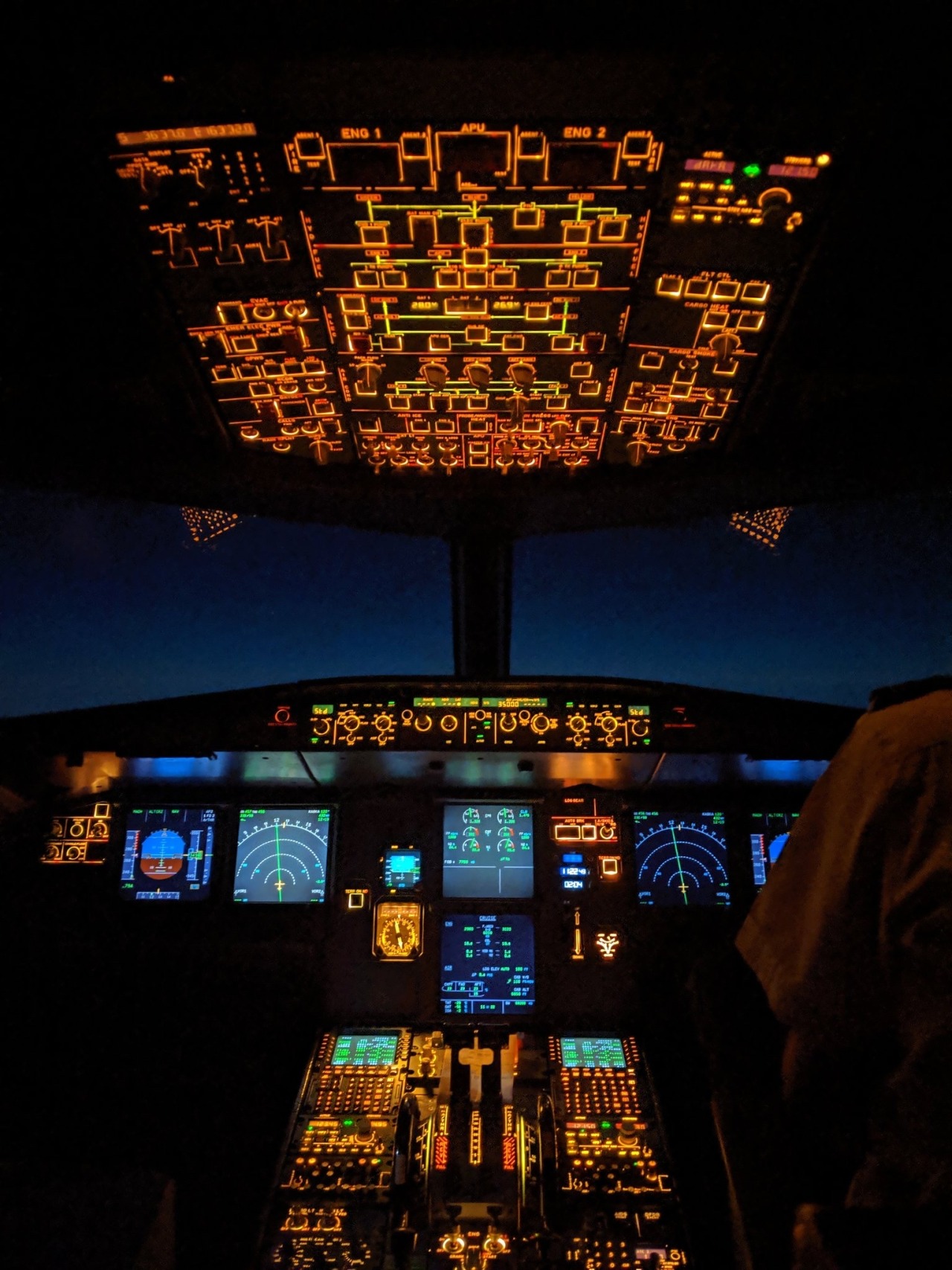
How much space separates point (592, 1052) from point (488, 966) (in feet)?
1.33

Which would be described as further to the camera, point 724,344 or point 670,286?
point 724,344

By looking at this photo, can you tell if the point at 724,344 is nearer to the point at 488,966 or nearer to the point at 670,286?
the point at 670,286

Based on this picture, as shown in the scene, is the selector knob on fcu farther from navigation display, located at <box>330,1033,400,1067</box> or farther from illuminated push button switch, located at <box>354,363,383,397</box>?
illuminated push button switch, located at <box>354,363,383,397</box>

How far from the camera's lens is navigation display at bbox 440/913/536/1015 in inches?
99.8

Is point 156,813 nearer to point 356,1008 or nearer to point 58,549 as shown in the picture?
point 356,1008

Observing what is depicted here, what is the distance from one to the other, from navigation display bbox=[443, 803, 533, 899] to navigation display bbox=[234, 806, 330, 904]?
0.42m

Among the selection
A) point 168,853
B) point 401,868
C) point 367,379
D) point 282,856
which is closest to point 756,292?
point 367,379

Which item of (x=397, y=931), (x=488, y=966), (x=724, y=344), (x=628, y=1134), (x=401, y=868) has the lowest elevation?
(x=628, y=1134)

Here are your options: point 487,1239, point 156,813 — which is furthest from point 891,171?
point 156,813

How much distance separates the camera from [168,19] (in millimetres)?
953

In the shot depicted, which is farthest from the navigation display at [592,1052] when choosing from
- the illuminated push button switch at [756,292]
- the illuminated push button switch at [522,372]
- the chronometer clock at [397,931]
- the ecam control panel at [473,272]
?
the illuminated push button switch at [756,292]

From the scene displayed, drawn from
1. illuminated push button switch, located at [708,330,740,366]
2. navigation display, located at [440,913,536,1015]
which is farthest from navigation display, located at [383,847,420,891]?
illuminated push button switch, located at [708,330,740,366]

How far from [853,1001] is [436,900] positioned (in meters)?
1.79

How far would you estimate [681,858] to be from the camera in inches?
105
